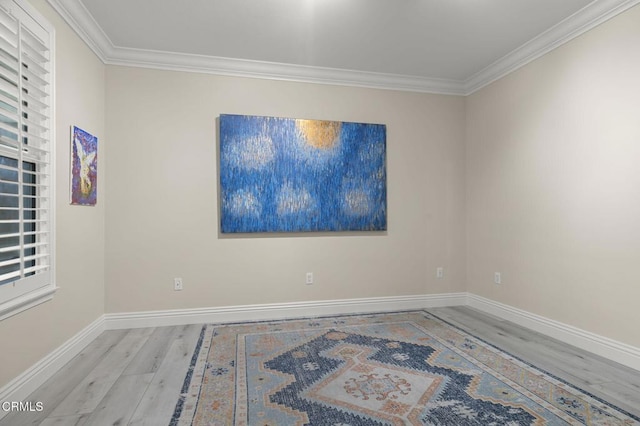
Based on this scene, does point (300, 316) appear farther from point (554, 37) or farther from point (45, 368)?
point (554, 37)

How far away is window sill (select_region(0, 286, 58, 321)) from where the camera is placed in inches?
74.2

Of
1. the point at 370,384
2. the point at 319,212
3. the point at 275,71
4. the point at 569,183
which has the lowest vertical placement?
the point at 370,384

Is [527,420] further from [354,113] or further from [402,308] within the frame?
[354,113]

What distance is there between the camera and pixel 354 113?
3.98 meters

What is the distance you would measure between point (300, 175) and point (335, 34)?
1376mm

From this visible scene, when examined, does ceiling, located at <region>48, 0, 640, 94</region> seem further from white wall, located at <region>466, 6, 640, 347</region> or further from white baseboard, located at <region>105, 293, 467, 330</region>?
white baseboard, located at <region>105, 293, 467, 330</region>

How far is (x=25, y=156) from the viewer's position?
2170 millimetres

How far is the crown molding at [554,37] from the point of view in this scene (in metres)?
2.61

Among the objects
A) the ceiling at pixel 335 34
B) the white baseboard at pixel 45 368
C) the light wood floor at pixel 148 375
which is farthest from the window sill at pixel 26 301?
the ceiling at pixel 335 34

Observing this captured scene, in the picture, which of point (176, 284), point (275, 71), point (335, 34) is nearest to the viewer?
point (335, 34)

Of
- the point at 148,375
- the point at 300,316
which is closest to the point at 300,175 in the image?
the point at 300,316

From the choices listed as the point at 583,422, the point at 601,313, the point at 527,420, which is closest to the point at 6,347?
the point at 527,420

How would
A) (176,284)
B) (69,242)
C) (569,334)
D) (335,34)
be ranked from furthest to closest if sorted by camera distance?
1. (176,284)
2. (335,34)
3. (569,334)
4. (69,242)

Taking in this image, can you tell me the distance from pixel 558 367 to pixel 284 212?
262cm
